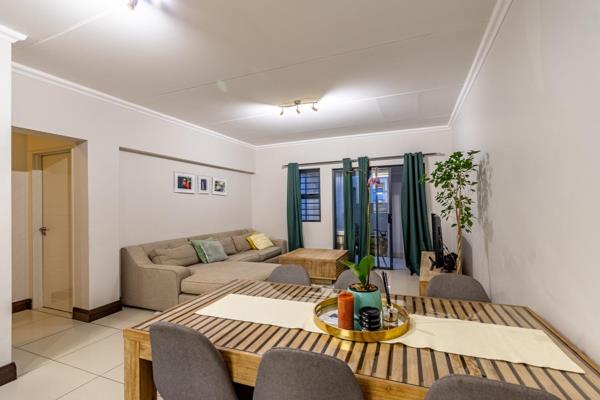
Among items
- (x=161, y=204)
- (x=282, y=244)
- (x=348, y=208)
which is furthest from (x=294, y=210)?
(x=161, y=204)

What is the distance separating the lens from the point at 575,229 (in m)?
1.28

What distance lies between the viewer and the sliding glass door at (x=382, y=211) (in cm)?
578

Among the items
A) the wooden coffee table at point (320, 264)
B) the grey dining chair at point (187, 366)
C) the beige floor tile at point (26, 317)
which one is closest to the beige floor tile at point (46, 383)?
the beige floor tile at point (26, 317)

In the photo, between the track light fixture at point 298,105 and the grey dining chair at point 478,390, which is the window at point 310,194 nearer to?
the track light fixture at point 298,105

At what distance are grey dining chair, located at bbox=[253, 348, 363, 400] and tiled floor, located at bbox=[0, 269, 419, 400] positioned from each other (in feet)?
5.51

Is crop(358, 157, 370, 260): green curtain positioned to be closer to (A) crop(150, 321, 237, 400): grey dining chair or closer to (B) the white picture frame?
(B) the white picture frame

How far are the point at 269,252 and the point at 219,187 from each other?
5.10 feet

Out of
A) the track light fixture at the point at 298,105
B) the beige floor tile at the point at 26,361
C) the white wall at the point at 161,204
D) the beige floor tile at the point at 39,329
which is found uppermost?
the track light fixture at the point at 298,105

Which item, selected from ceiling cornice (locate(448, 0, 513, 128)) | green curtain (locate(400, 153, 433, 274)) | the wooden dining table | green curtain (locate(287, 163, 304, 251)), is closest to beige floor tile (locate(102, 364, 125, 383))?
the wooden dining table

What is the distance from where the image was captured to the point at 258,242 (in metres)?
5.71

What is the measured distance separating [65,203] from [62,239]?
457 millimetres

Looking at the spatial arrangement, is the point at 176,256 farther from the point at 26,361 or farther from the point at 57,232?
the point at 26,361

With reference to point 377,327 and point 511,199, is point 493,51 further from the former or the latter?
point 377,327

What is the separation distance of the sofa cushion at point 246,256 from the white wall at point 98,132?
1665 mm
